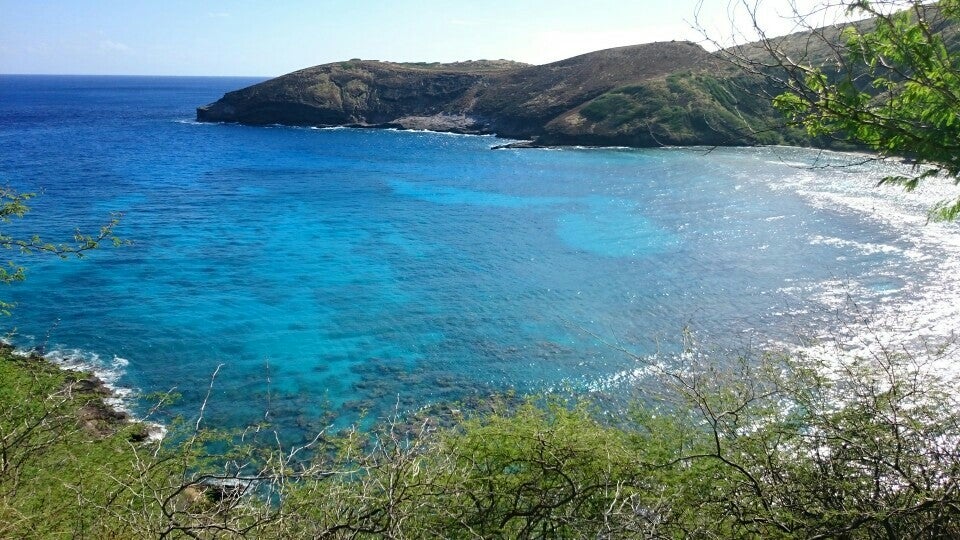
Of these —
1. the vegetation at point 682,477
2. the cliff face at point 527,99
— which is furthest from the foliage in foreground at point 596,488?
the cliff face at point 527,99

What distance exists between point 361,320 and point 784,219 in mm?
31766

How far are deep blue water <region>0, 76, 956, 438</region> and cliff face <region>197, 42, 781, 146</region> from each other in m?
20.8

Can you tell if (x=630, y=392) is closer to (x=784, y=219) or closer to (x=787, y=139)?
(x=784, y=219)

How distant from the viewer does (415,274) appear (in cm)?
3262

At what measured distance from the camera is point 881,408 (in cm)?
901

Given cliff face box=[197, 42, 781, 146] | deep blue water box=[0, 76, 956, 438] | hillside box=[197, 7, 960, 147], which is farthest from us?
cliff face box=[197, 42, 781, 146]

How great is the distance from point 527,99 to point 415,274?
7486 cm

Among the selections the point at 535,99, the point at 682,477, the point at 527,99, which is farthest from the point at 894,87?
the point at 527,99

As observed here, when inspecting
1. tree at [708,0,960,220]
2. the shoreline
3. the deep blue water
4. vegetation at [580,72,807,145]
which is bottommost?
the shoreline

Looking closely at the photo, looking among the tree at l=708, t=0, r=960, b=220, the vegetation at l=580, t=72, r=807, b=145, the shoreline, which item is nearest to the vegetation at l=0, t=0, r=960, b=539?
the tree at l=708, t=0, r=960, b=220

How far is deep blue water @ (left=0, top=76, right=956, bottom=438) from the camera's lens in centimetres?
2247

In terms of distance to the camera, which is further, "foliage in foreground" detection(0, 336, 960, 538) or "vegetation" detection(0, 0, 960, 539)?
"foliage in foreground" detection(0, 336, 960, 538)

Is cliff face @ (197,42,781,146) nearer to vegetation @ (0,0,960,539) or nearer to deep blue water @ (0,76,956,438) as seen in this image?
deep blue water @ (0,76,956,438)

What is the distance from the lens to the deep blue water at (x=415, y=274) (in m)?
22.5
